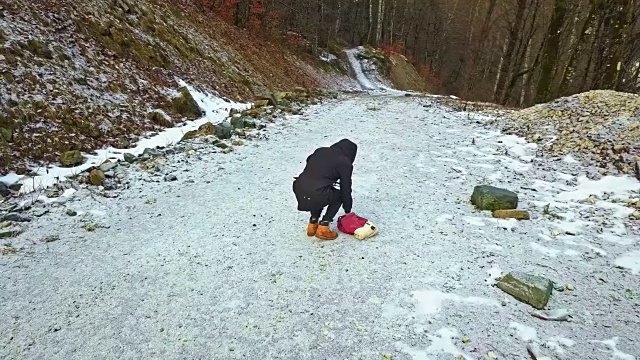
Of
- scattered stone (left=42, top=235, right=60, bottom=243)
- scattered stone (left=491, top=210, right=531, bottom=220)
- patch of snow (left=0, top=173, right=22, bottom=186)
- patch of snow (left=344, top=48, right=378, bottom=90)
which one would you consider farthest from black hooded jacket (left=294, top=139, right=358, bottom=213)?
patch of snow (left=344, top=48, right=378, bottom=90)

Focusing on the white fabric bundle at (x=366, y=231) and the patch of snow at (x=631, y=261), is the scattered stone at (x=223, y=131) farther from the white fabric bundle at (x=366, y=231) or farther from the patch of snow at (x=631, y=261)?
the patch of snow at (x=631, y=261)

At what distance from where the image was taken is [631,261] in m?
A: 4.34

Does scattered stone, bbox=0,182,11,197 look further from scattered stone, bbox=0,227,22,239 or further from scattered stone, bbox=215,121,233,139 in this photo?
scattered stone, bbox=215,121,233,139

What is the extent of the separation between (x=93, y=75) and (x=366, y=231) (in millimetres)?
7793

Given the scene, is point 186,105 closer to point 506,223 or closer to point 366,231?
point 366,231

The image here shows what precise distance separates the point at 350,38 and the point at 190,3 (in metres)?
26.5

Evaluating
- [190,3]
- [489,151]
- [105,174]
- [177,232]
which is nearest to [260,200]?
[177,232]

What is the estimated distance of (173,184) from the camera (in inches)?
255

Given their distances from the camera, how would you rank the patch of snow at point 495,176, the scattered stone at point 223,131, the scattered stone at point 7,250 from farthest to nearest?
the scattered stone at point 223,131 → the patch of snow at point 495,176 → the scattered stone at point 7,250

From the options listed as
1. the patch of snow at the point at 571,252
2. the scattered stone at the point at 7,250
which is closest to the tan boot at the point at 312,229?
the patch of snow at the point at 571,252

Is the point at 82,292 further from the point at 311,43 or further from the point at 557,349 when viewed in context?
the point at 311,43

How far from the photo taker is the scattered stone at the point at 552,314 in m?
3.49

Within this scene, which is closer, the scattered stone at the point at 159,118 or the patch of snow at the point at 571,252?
the patch of snow at the point at 571,252

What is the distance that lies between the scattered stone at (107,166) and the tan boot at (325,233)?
13.1 ft
